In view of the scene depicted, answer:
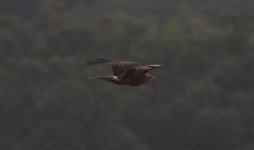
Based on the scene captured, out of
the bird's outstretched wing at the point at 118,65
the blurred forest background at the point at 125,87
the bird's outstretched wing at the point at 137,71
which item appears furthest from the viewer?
the blurred forest background at the point at 125,87

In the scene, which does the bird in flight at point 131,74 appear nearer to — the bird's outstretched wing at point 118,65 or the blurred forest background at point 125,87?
the bird's outstretched wing at point 118,65

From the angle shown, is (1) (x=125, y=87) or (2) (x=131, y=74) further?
(1) (x=125, y=87)

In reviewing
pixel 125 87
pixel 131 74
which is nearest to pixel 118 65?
pixel 131 74

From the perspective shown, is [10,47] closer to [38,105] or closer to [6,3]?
[38,105]

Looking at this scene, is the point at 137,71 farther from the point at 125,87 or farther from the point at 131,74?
the point at 125,87

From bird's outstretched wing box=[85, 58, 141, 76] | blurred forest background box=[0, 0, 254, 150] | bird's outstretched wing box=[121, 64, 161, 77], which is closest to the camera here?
bird's outstretched wing box=[121, 64, 161, 77]

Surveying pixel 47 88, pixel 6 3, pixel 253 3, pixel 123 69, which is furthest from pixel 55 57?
pixel 123 69

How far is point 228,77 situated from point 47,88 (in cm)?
401

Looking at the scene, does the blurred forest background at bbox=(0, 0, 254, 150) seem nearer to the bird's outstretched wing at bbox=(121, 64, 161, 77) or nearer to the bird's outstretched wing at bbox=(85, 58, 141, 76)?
the bird's outstretched wing at bbox=(85, 58, 141, 76)

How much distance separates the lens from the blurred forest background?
85.7ft

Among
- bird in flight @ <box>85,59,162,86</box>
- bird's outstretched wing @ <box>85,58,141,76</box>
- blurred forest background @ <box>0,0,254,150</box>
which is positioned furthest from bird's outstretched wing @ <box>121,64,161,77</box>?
blurred forest background @ <box>0,0,254,150</box>

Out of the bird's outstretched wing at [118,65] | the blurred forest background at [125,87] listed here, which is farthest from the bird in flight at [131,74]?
A: the blurred forest background at [125,87]

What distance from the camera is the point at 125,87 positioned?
26609 mm

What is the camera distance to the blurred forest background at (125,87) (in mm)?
26109
